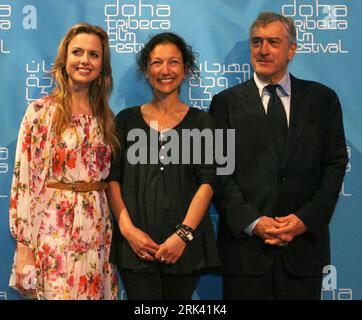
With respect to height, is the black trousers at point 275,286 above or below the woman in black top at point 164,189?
below

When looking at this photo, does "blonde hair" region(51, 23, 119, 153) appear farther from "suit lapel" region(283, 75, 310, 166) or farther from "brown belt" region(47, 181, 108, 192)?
"suit lapel" region(283, 75, 310, 166)

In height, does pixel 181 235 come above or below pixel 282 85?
below

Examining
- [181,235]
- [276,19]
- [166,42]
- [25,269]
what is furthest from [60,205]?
[276,19]

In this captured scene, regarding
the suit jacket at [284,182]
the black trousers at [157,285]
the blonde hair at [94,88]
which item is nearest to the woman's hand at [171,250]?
the black trousers at [157,285]

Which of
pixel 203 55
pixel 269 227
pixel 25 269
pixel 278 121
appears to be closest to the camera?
pixel 25 269

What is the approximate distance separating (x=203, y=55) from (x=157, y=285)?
1.50 metres

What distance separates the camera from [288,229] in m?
3.06

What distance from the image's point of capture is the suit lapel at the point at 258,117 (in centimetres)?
317

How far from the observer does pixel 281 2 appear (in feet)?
12.4

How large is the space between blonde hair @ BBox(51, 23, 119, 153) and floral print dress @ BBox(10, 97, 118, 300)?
94mm

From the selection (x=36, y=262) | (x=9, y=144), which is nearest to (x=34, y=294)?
(x=36, y=262)

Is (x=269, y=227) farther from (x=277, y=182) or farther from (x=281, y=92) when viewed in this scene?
(x=281, y=92)

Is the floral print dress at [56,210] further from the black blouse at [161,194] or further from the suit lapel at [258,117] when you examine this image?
the suit lapel at [258,117]

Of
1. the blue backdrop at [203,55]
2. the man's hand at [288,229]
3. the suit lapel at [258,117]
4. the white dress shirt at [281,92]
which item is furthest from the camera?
the blue backdrop at [203,55]
